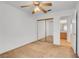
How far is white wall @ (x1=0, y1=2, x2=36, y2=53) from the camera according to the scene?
457 centimetres

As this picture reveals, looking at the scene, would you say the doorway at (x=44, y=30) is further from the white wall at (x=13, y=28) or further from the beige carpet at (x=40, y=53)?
the beige carpet at (x=40, y=53)

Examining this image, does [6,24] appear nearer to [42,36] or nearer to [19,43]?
[19,43]

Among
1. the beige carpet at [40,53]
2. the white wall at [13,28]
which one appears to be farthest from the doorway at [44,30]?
the beige carpet at [40,53]

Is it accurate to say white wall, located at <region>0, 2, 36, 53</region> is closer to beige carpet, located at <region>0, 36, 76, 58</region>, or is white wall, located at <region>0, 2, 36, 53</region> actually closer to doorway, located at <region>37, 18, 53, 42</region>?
beige carpet, located at <region>0, 36, 76, 58</region>

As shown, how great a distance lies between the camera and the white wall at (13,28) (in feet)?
15.0

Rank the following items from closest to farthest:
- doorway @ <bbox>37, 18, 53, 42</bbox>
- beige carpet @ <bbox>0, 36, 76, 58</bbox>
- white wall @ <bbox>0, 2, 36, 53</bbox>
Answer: beige carpet @ <bbox>0, 36, 76, 58</bbox>, white wall @ <bbox>0, 2, 36, 53</bbox>, doorway @ <bbox>37, 18, 53, 42</bbox>

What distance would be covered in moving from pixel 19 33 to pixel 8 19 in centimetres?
130

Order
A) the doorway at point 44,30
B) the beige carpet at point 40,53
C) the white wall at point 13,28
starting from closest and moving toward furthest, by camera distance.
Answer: the beige carpet at point 40,53
the white wall at point 13,28
the doorway at point 44,30

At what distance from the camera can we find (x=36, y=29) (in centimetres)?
845

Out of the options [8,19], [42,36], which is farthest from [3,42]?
[42,36]

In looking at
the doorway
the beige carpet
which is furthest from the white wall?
the doorway

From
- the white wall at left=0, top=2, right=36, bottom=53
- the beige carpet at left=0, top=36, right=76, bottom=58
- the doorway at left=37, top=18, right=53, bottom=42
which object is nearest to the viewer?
the beige carpet at left=0, top=36, right=76, bottom=58

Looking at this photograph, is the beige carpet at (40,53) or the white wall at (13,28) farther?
the white wall at (13,28)

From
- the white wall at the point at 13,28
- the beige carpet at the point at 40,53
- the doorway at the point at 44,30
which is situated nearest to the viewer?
the beige carpet at the point at 40,53
